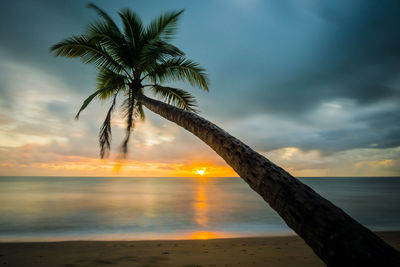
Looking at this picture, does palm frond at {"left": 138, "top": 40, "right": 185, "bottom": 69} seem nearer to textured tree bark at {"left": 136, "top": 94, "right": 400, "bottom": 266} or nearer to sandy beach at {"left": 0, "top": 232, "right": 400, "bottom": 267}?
textured tree bark at {"left": 136, "top": 94, "right": 400, "bottom": 266}

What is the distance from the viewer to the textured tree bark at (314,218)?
1.38 metres

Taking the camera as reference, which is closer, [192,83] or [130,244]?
[192,83]

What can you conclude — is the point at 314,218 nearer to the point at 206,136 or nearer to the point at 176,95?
the point at 206,136

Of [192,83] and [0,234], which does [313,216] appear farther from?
[0,234]

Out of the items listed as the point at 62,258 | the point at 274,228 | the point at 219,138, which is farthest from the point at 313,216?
the point at 274,228

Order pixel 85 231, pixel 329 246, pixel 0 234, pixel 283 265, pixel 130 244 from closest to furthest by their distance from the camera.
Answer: pixel 329 246
pixel 283 265
pixel 130 244
pixel 0 234
pixel 85 231

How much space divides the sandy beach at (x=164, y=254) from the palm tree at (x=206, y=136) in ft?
10.2

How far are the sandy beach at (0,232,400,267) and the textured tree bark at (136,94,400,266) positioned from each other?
4157 mm

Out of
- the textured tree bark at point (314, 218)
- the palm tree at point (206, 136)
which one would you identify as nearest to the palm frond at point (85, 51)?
the palm tree at point (206, 136)

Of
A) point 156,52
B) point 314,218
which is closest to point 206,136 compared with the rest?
point 314,218

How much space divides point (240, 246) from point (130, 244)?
380cm

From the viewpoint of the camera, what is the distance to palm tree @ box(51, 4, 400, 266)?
1.48 meters

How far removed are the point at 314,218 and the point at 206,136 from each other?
6.21ft

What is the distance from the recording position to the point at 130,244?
7438mm
